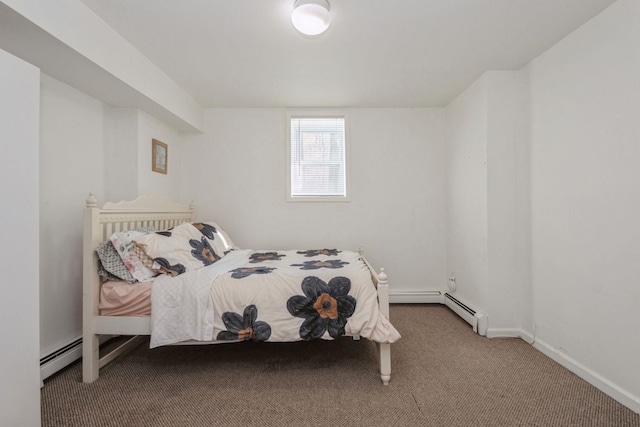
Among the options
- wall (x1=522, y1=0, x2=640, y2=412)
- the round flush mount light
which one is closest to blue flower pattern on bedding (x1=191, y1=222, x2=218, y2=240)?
the round flush mount light

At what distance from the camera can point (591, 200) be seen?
1.89 m

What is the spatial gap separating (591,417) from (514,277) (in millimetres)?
1184

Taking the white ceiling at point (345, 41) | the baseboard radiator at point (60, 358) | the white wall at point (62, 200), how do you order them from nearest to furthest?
1. the white ceiling at point (345, 41)
2. the baseboard radiator at point (60, 358)
3. the white wall at point (62, 200)

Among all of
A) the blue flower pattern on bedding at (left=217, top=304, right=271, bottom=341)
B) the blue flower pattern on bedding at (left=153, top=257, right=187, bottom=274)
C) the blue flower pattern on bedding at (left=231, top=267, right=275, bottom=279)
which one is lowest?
the blue flower pattern on bedding at (left=217, top=304, right=271, bottom=341)

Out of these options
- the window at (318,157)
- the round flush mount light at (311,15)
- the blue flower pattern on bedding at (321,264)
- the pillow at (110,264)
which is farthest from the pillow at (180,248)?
the round flush mount light at (311,15)

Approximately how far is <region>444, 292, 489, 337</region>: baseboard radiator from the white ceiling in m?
2.25

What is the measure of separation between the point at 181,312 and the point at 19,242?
0.92m

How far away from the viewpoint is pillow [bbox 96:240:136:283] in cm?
191

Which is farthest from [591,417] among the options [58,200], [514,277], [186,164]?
[186,164]

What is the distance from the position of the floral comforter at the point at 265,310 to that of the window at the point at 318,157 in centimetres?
179

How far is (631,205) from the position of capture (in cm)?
166

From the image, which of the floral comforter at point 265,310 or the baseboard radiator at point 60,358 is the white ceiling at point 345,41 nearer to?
the floral comforter at point 265,310

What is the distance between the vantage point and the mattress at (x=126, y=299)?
1.90 m

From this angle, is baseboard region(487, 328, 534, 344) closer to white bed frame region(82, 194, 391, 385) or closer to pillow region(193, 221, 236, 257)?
white bed frame region(82, 194, 391, 385)
